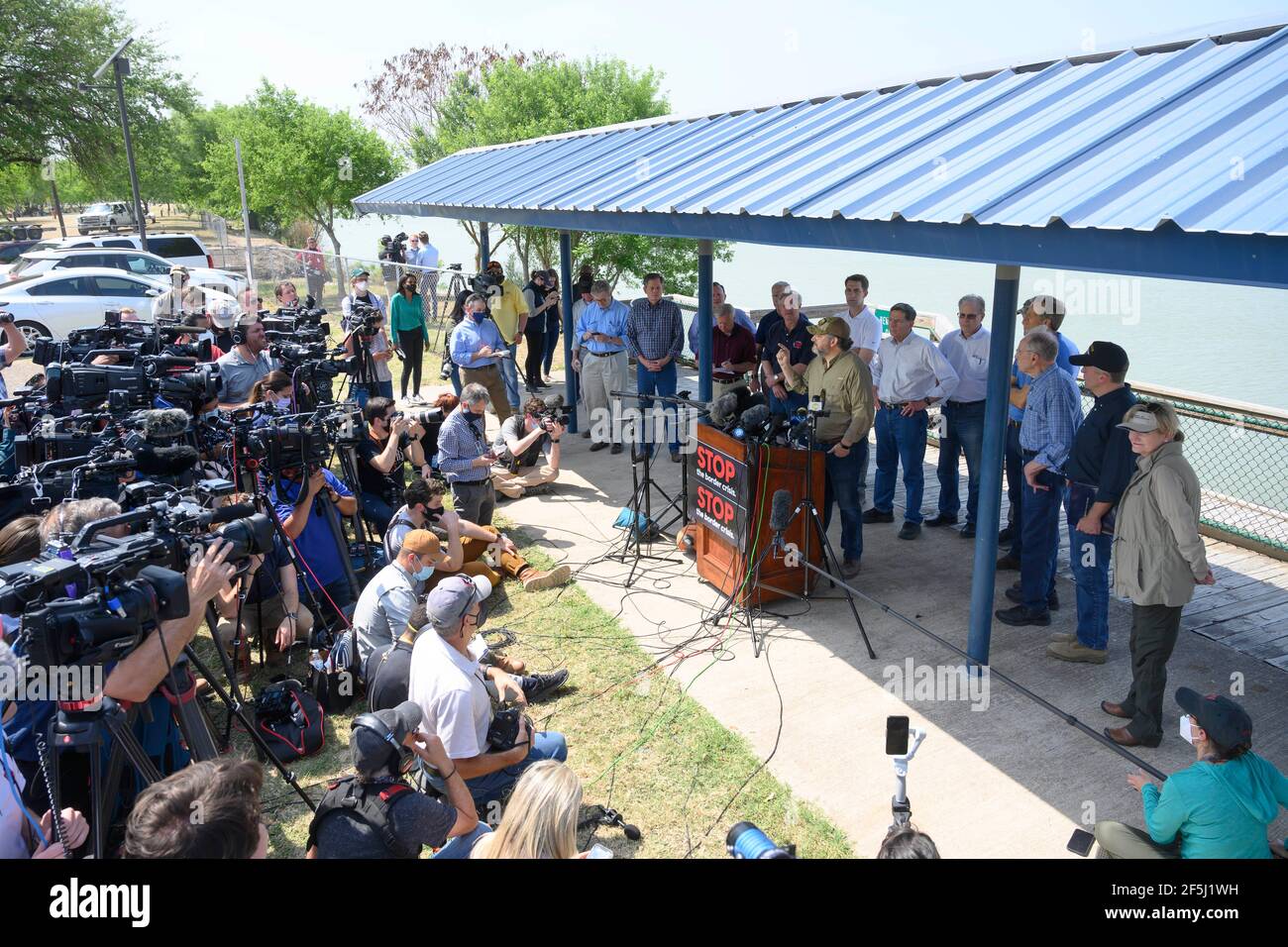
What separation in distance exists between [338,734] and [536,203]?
609 centimetres

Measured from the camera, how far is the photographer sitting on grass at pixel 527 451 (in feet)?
31.0

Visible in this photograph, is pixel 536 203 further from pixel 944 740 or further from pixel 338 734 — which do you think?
pixel 944 740

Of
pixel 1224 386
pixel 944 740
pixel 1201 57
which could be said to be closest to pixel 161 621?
pixel 944 740

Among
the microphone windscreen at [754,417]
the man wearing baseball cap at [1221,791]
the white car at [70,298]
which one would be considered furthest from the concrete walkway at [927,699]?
the white car at [70,298]

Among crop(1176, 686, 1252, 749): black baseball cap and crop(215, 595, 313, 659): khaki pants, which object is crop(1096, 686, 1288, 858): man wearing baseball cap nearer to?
crop(1176, 686, 1252, 749): black baseball cap

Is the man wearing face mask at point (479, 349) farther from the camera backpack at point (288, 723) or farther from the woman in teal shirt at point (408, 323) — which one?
the camera backpack at point (288, 723)

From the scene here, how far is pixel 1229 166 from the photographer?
4.34m

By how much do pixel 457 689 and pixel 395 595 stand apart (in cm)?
134

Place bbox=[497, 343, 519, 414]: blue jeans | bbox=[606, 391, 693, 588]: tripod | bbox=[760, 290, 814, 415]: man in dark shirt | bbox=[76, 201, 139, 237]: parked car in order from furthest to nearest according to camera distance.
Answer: bbox=[76, 201, 139, 237]: parked car < bbox=[497, 343, 519, 414]: blue jeans < bbox=[760, 290, 814, 415]: man in dark shirt < bbox=[606, 391, 693, 588]: tripod

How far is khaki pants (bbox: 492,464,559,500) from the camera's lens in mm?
10234

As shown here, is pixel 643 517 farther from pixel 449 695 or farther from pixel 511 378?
pixel 449 695

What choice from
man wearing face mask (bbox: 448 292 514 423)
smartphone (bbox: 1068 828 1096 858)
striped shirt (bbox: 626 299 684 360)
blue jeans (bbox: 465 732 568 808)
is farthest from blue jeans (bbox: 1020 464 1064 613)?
man wearing face mask (bbox: 448 292 514 423)

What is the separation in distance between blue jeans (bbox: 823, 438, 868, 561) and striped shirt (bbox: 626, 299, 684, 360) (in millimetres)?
3289

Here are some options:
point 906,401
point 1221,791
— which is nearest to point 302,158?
point 906,401
